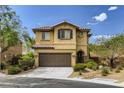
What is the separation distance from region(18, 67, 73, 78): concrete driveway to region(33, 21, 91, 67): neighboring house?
1692 millimetres

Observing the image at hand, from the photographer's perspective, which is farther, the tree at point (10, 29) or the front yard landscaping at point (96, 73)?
the tree at point (10, 29)

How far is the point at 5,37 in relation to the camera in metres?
42.8

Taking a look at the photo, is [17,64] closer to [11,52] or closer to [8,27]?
[8,27]

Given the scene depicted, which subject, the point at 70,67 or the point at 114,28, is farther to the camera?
the point at 114,28

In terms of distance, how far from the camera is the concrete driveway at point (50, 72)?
118 feet

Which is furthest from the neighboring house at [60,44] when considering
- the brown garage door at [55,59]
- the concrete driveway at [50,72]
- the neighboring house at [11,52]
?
the neighboring house at [11,52]

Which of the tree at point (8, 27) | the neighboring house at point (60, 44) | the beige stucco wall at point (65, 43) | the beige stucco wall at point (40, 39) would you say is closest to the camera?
the neighboring house at point (60, 44)

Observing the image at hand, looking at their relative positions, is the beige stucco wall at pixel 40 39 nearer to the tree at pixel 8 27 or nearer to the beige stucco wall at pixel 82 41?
the tree at pixel 8 27

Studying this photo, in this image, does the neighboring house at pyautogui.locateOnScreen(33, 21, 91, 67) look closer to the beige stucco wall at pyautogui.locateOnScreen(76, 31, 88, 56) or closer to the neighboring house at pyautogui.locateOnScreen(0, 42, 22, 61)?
the beige stucco wall at pyautogui.locateOnScreen(76, 31, 88, 56)
